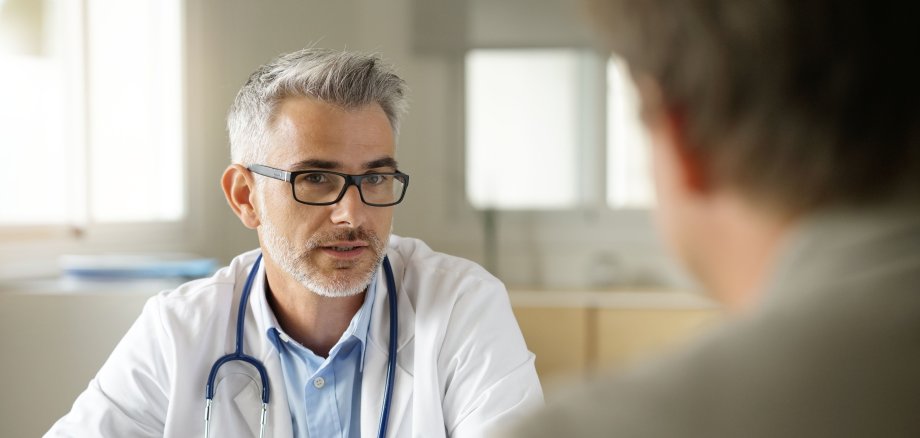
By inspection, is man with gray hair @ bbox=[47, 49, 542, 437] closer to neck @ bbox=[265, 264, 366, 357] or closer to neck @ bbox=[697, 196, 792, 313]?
neck @ bbox=[265, 264, 366, 357]

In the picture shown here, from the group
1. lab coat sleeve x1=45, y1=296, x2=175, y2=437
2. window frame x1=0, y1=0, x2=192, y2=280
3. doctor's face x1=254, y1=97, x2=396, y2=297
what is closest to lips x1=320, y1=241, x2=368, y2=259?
doctor's face x1=254, y1=97, x2=396, y2=297

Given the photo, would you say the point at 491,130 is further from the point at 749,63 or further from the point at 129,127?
the point at 749,63

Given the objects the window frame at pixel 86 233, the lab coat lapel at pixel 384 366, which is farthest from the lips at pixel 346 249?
the window frame at pixel 86 233

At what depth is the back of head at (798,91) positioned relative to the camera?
37 centimetres

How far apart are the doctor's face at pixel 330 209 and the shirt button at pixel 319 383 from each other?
5.6 inches

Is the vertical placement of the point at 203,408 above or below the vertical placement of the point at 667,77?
below

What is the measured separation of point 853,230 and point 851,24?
0.09m

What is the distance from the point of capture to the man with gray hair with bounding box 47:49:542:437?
1.48 m

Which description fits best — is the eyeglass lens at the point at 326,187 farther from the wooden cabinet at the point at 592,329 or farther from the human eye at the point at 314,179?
the wooden cabinet at the point at 592,329

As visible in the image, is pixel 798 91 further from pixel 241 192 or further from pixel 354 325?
pixel 241 192

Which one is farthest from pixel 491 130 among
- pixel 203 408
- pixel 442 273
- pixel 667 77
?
pixel 667 77

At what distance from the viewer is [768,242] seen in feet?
1.34

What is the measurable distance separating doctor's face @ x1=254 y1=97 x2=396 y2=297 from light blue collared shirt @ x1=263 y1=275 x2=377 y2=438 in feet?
0.26

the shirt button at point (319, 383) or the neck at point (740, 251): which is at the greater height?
the neck at point (740, 251)
